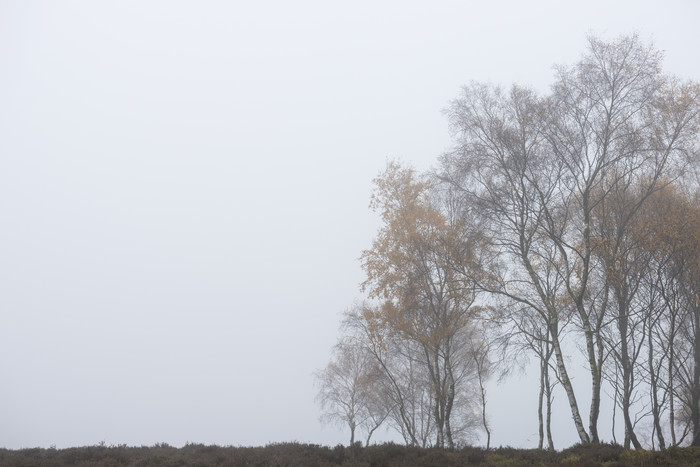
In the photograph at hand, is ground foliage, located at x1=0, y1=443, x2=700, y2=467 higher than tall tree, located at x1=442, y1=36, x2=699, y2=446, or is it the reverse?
tall tree, located at x1=442, y1=36, x2=699, y2=446

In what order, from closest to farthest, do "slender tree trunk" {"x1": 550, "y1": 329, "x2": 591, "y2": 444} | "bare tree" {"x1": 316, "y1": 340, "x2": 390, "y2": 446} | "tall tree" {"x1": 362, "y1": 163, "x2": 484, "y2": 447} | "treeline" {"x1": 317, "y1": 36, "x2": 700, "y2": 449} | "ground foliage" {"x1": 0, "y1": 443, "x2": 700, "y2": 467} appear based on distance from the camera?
"ground foliage" {"x1": 0, "y1": 443, "x2": 700, "y2": 467} → "slender tree trunk" {"x1": 550, "y1": 329, "x2": 591, "y2": 444} → "treeline" {"x1": 317, "y1": 36, "x2": 700, "y2": 449} → "tall tree" {"x1": 362, "y1": 163, "x2": 484, "y2": 447} → "bare tree" {"x1": 316, "y1": 340, "x2": 390, "y2": 446}

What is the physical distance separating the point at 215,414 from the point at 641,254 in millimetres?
114953

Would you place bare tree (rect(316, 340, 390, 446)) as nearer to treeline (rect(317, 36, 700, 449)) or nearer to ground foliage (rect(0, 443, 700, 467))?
treeline (rect(317, 36, 700, 449))

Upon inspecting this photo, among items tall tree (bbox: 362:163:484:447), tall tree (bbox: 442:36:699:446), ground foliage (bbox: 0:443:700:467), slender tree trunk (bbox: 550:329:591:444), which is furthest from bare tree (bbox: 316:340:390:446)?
ground foliage (bbox: 0:443:700:467)

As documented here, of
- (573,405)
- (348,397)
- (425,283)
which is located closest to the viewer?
(573,405)

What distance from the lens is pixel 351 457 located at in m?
12.5

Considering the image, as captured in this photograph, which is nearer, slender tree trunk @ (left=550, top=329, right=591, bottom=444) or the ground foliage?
the ground foliage

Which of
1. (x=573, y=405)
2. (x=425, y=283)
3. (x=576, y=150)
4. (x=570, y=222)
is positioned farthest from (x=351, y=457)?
(x=570, y=222)

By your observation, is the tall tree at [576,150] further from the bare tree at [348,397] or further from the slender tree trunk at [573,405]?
the bare tree at [348,397]

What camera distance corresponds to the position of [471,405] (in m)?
37.1

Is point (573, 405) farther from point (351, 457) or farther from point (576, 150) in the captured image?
point (576, 150)

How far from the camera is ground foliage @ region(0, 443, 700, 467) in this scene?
11055 millimetres

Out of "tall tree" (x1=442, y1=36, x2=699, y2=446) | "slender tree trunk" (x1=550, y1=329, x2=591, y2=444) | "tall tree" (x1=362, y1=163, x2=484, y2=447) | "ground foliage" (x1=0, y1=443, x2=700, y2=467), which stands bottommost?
"ground foliage" (x1=0, y1=443, x2=700, y2=467)

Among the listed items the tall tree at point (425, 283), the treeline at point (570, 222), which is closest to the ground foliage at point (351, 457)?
the treeline at point (570, 222)
